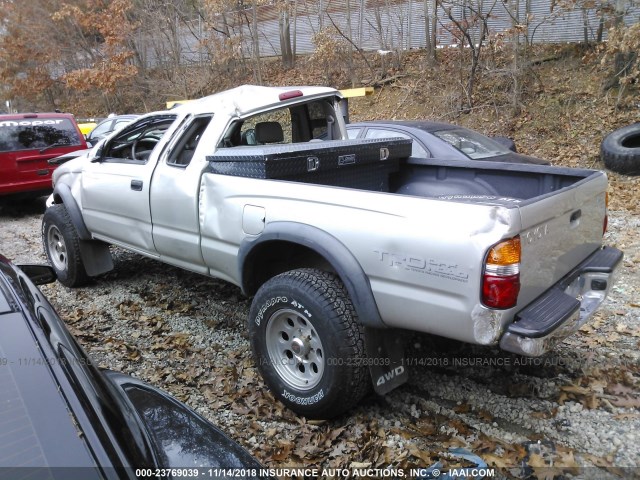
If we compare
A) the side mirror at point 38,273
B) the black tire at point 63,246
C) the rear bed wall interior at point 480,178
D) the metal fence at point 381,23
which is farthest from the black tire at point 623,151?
the side mirror at point 38,273

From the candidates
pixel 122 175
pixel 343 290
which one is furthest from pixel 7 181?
pixel 343 290

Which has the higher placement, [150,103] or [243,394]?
[150,103]

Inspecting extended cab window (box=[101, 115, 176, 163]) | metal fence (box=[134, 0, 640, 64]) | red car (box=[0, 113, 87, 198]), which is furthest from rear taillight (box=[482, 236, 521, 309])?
metal fence (box=[134, 0, 640, 64])

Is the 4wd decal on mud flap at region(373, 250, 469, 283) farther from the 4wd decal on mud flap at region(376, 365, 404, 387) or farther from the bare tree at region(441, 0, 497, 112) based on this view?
the bare tree at region(441, 0, 497, 112)

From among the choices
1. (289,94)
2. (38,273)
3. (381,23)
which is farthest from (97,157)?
(381,23)

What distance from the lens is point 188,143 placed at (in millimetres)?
4621

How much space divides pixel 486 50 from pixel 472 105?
1306 millimetres

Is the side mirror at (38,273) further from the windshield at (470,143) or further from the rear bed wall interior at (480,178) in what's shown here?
the windshield at (470,143)

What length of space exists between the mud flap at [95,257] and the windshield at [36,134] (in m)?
5.13

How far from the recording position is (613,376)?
3.71m

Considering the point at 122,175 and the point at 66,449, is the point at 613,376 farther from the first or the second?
the point at 122,175

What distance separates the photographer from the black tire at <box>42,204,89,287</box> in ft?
18.7

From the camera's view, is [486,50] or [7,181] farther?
[486,50]

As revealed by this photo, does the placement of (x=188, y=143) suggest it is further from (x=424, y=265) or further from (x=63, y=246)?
(x=424, y=265)
